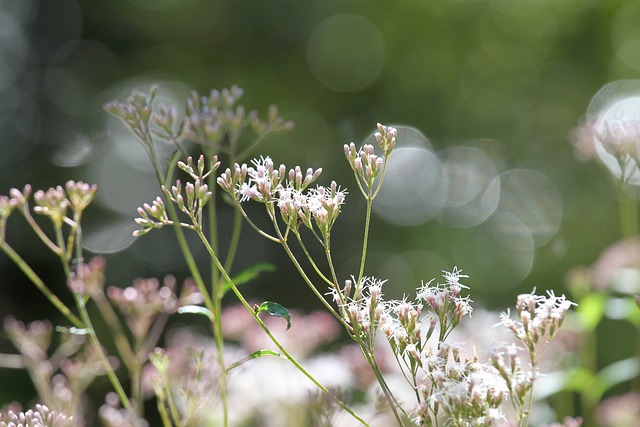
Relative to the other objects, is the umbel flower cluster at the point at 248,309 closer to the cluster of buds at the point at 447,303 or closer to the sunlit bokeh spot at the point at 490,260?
the cluster of buds at the point at 447,303

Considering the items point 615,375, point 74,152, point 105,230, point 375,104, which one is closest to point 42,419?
point 615,375

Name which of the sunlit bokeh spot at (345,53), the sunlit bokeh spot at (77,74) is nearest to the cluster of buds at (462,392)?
the sunlit bokeh spot at (345,53)

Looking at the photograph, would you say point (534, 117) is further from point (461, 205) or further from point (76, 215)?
point (76, 215)

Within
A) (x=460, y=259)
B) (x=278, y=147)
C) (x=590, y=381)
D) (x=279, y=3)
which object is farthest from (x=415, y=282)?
(x=590, y=381)

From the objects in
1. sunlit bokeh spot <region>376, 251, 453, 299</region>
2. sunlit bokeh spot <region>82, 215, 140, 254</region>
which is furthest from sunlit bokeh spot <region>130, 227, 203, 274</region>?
sunlit bokeh spot <region>376, 251, 453, 299</region>

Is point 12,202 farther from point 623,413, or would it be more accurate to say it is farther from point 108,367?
point 623,413

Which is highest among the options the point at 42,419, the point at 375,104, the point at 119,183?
the point at 375,104
